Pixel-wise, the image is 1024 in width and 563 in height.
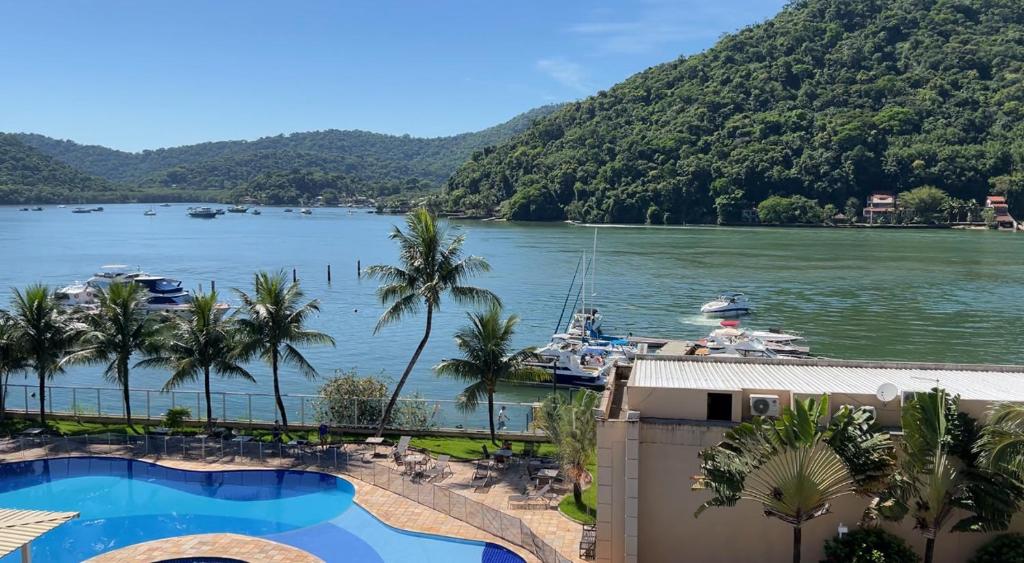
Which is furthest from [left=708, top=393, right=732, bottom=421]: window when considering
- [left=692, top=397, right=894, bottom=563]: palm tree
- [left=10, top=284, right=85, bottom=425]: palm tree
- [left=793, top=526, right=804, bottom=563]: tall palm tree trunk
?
[left=10, top=284, right=85, bottom=425]: palm tree

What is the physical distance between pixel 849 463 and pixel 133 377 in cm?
4021

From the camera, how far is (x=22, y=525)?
37.3 ft

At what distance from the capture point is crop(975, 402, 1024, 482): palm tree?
10.9m

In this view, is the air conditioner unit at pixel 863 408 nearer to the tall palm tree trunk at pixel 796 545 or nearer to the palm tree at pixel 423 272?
the tall palm tree trunk at pixel 796 545

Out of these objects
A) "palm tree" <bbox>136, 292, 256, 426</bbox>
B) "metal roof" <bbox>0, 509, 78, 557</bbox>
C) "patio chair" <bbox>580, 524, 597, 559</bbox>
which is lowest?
"patio chair" <bbox>580, 524, 597, 559</bbox>

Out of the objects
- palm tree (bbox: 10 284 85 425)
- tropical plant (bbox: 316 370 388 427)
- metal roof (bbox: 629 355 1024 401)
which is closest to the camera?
metal roof (bbox: 629 355 1024 401)

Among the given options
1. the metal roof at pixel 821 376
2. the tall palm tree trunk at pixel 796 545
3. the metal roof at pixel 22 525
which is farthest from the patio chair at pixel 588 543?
the metal roof at pixel 22 525

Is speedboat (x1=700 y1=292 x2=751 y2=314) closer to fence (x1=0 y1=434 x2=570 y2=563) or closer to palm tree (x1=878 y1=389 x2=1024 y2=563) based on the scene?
fence (x1=0 y1=434 x2=570 y2=563)

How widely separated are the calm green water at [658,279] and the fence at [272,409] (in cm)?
367

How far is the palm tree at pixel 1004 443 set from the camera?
10891 mm

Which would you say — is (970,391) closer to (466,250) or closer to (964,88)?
(466,250)

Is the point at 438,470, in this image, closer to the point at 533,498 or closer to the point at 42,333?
the point at 533,498

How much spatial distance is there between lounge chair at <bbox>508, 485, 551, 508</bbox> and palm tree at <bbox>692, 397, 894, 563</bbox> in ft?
22.5

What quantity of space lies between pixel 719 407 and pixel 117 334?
18.7 meters
